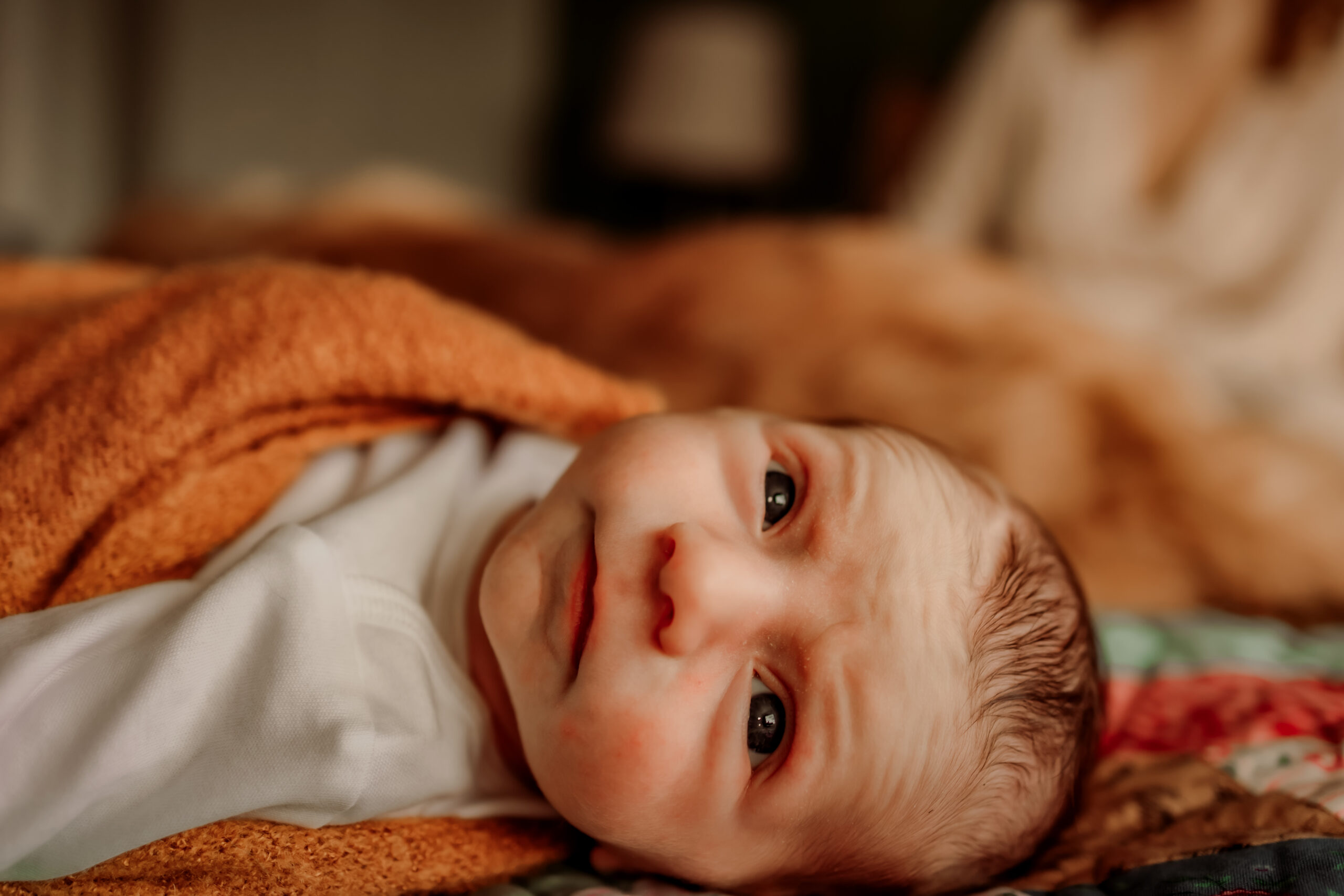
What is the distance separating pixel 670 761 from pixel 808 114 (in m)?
3.20

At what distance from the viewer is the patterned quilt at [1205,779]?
56 cm

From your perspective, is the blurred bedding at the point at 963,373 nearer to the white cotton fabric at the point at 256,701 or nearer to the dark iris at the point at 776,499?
the dark iris at the point at 776,499

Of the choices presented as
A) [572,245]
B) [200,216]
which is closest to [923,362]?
[572,245]

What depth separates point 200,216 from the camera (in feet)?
5.95

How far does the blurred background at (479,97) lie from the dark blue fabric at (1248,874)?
2.13 m

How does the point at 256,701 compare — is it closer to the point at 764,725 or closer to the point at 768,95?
the point at 764,725

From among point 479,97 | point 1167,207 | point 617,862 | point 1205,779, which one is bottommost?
point 617,862

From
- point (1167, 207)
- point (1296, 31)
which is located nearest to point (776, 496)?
point (1167, 207)

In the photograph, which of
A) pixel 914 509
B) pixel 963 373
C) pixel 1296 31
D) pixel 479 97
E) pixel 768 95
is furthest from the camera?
pixel 479 97

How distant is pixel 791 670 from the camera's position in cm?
61

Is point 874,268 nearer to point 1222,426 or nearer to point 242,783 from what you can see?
point 1222,426

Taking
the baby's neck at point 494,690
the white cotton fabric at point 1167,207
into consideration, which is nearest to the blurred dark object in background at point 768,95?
the white cotton fabric at point 1167,207

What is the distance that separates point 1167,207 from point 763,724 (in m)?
1.56

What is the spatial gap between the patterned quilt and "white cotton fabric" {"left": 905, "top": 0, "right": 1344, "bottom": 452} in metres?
0.54
